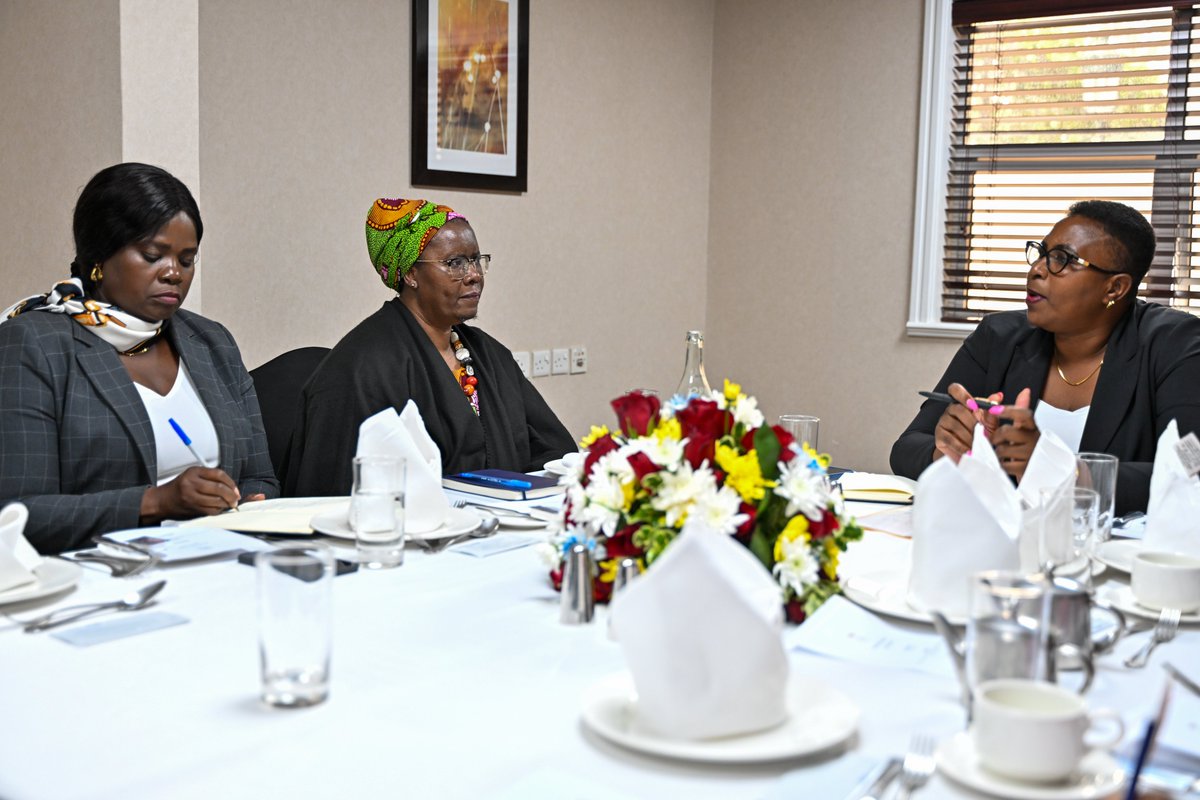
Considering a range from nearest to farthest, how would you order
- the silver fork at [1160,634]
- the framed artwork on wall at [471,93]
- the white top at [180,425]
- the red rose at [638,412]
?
the silver fork at [1160,634], the red rose at [638,412], the white top at [180,425], the framed artwork on wall at [471,93]

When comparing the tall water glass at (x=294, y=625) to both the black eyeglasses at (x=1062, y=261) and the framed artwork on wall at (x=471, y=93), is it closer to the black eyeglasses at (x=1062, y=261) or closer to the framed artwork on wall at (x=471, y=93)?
the black eyeglasses at (x=1062, y=261)

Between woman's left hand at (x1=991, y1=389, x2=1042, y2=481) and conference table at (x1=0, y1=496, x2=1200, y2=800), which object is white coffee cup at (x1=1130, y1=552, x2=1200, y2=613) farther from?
woman's left hand at (x1=991, y1=389, x2=1042, y2=481)

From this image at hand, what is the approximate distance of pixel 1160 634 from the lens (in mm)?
1273

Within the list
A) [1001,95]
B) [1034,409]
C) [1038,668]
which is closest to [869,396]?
[1001,95]

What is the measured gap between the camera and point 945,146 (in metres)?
4.34

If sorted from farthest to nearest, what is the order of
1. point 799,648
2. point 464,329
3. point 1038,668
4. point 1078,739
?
point 464,329 < point 799,648 < point 1038,668 < point 1078,739

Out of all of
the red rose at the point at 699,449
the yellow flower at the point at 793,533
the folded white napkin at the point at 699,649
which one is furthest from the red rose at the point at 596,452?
the folded white napkin at the point at 699,649

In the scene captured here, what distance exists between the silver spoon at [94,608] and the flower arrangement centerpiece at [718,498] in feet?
1.54

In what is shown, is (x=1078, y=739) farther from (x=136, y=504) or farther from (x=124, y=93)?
(x=124, y=93)

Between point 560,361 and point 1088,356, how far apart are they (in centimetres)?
202

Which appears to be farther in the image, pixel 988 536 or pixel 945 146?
pixel 945 146

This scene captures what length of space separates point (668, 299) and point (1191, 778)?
3.95 meters

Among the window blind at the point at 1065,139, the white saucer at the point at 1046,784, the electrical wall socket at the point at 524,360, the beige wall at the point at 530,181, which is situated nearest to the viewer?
the white saucer at the point at 1046,784

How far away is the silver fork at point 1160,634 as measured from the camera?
3.93 feet
